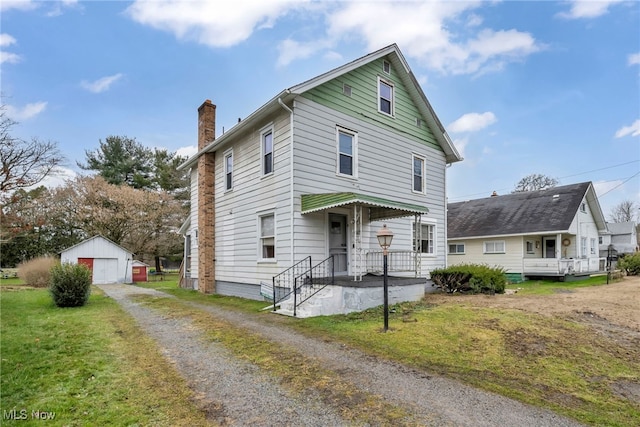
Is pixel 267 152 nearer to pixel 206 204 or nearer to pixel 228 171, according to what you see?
pixel 228 171

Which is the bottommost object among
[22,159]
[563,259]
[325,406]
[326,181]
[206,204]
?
[325,406]

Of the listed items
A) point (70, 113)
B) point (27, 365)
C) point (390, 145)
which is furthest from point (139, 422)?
point (70, 113)

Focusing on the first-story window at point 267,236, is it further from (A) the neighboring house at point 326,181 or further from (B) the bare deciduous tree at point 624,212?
(B) the bare deciduous tree at point 624,212

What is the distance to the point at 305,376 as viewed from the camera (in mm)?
4770

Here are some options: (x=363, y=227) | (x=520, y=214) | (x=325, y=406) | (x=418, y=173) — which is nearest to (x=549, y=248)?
(x=520, y=214)

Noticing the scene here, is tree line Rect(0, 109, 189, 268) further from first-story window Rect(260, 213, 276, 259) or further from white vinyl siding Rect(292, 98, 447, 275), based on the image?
white vinyl siding Rect(292, 98, 447, 275)

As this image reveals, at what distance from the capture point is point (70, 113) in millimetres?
15703

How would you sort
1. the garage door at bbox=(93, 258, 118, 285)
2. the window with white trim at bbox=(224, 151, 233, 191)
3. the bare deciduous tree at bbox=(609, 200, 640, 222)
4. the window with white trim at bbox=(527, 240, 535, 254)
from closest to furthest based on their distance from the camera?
the window with white trim at bbox=(224, 151, 233, 191) < the window with white trim at bbox=(527, 240, 535, 254) < the garage door at bbox=(93, 258, 118, 285) < the bare deciduous tree at bbox=(609, 200, 640, 222)

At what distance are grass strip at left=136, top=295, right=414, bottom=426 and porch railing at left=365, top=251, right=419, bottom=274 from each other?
557 centimetres

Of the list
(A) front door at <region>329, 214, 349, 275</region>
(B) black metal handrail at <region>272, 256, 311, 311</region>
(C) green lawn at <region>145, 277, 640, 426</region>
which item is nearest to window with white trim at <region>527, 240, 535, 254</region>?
(C) green lawn at <region>145, 277, 640, 426</region>

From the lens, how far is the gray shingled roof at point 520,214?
20562 mm

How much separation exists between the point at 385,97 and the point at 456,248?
→ 14391mm

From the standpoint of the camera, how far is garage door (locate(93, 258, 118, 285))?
25031mm

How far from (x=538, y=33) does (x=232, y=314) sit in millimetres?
17557
